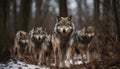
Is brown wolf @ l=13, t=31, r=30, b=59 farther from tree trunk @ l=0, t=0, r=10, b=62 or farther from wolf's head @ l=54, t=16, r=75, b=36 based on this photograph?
wolf's head @ l=54, t=16, r=75, b=36

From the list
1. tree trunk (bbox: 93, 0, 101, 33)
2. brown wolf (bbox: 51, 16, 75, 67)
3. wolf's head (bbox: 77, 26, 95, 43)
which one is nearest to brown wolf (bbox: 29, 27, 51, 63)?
wolf's head (bbox: 77, 26, 95, 43)

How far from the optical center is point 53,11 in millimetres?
59562

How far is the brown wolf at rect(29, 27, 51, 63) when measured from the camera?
15754 millimetres

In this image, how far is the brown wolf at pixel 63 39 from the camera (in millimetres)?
12805

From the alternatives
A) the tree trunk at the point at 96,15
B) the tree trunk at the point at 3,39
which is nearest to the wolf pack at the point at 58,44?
the tree trunk at the point at 96,15

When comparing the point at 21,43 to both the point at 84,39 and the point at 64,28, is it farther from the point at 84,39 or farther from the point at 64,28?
the point at 64,28

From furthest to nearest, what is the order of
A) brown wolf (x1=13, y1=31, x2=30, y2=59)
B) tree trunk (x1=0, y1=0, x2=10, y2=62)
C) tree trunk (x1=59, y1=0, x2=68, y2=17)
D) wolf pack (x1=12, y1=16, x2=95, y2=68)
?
1. brown wolf (x1=13, y1=31, x2=30, y2=59)
2. tree trunk (x1=59, y1=0, x2=68, y2=17)
3. tree trunk (x1=0, y1=0, x2=10, y2=62)
4. wolf pack (x1=12, y1=16, x2=95, y2=68)

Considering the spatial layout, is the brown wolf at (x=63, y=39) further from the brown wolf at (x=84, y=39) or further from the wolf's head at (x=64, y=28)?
the brown wolf at (x=84, y=39)

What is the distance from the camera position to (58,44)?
13125mm

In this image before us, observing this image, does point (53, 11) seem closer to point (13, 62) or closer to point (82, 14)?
point (82, 14)

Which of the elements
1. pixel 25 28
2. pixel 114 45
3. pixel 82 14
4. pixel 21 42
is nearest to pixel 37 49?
pixel 21 42

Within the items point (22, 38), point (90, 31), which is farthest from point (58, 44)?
point (22, 38)

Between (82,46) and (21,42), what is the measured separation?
4.11m

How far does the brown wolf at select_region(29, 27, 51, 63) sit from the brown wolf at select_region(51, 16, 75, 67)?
248cm
